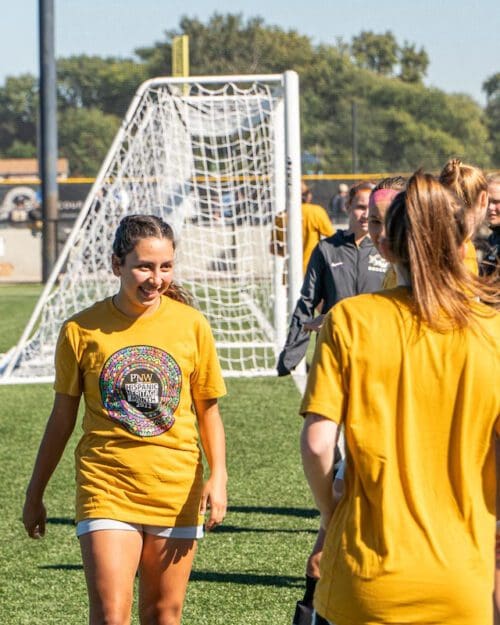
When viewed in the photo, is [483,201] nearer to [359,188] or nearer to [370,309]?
[370,309]

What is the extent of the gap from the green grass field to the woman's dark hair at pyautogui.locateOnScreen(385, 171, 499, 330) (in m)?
2.79

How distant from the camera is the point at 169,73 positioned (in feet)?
262

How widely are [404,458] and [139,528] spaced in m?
1.42

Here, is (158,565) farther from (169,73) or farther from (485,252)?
(169,73)

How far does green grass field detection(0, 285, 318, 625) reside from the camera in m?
5.47

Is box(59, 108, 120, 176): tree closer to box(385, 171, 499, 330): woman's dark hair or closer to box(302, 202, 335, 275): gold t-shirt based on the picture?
box(302, 202, 335, 275): gold t-shirt

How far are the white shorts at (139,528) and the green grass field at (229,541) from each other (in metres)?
1.41

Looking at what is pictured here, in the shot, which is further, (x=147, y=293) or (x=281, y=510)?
(x=281, y=510)

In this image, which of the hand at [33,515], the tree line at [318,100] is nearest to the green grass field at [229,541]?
the hand at [33,515]

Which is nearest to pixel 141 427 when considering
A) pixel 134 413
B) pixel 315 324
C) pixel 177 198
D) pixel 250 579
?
pixel 134 413

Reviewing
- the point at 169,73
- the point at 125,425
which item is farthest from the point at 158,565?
the point at 169,73

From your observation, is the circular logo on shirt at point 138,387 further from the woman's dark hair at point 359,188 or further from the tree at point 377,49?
the tree at point 377,49

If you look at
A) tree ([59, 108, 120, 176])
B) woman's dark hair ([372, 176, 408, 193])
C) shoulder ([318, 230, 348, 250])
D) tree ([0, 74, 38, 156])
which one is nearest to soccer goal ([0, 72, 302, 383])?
shoulder ([318, 230, 348, 250])

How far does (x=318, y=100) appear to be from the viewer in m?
69.6
